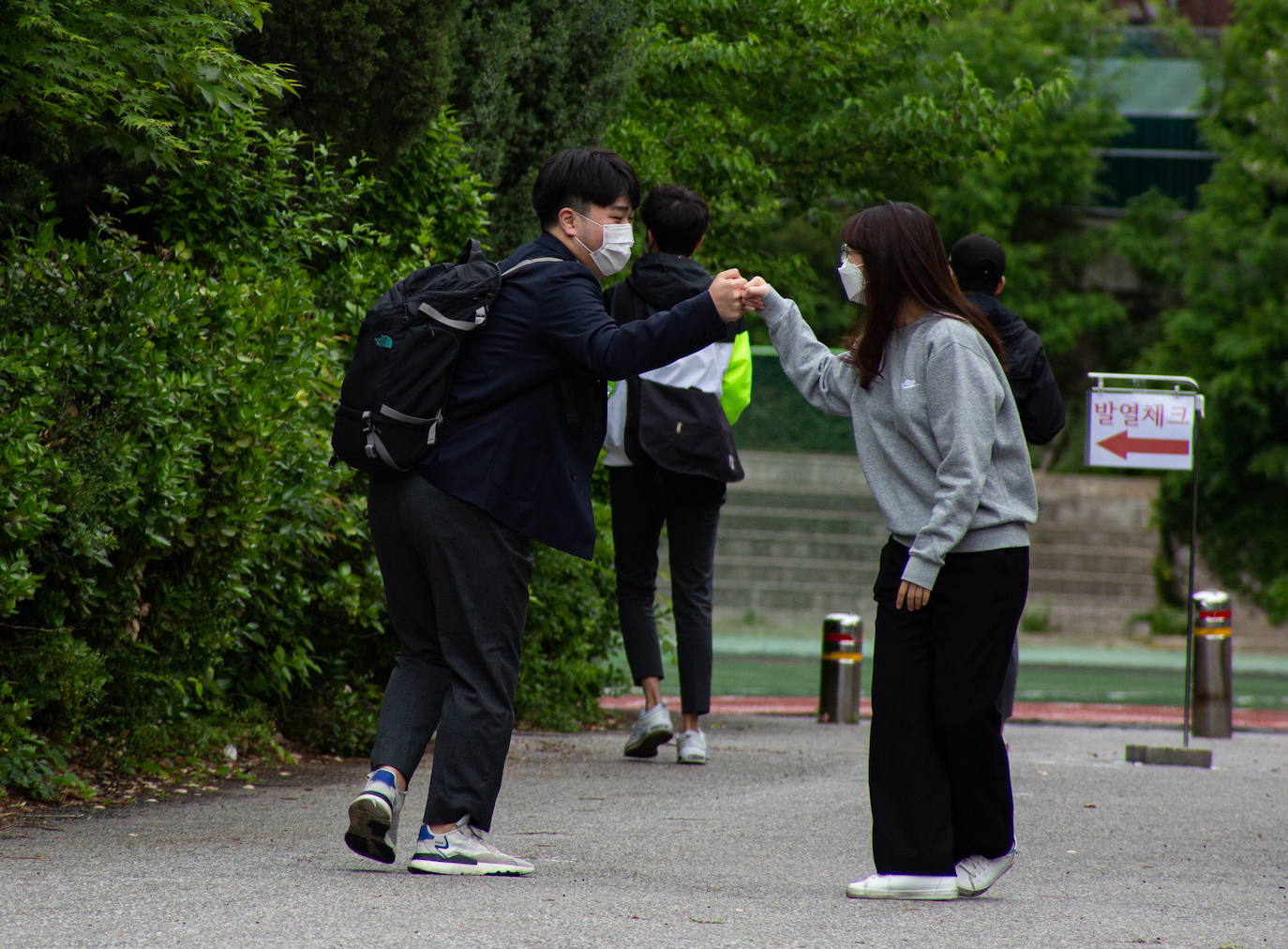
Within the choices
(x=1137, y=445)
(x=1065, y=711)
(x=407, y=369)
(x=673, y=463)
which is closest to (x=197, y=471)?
(x=407, y=369)

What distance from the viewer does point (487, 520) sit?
14.7ft

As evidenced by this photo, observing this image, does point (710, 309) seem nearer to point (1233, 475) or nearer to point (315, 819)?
point (315, 819)

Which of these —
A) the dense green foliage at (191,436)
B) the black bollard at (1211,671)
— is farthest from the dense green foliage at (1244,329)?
the dense green foliage at (191,436)

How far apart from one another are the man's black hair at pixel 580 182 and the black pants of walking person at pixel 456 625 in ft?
2.78

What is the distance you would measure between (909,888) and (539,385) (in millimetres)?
1554

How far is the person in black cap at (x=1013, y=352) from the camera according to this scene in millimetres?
6285

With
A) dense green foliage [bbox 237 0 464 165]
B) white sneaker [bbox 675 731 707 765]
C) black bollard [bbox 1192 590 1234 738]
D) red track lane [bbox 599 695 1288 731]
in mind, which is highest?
dense green foliage [bbox 237 0 464 165]

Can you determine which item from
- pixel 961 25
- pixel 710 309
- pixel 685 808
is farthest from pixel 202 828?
pixel 961 25

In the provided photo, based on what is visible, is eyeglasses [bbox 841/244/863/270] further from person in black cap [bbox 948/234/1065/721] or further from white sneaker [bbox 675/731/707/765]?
white sneaker [bbox 675/731/707/765]

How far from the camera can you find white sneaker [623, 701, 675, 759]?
7277 millimetres

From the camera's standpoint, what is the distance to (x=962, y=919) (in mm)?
4203

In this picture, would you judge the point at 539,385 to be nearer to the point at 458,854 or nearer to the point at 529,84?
the point at 458,854

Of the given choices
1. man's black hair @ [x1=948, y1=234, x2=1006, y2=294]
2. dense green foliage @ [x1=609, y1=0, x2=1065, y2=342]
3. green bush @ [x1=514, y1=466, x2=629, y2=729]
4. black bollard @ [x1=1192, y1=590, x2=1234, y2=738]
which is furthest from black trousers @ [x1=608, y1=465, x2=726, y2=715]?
black bollard @ [x1=1192, y1=590, x2=1234, y2=738]

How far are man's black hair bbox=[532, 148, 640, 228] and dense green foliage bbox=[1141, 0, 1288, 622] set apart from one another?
19.2 m
